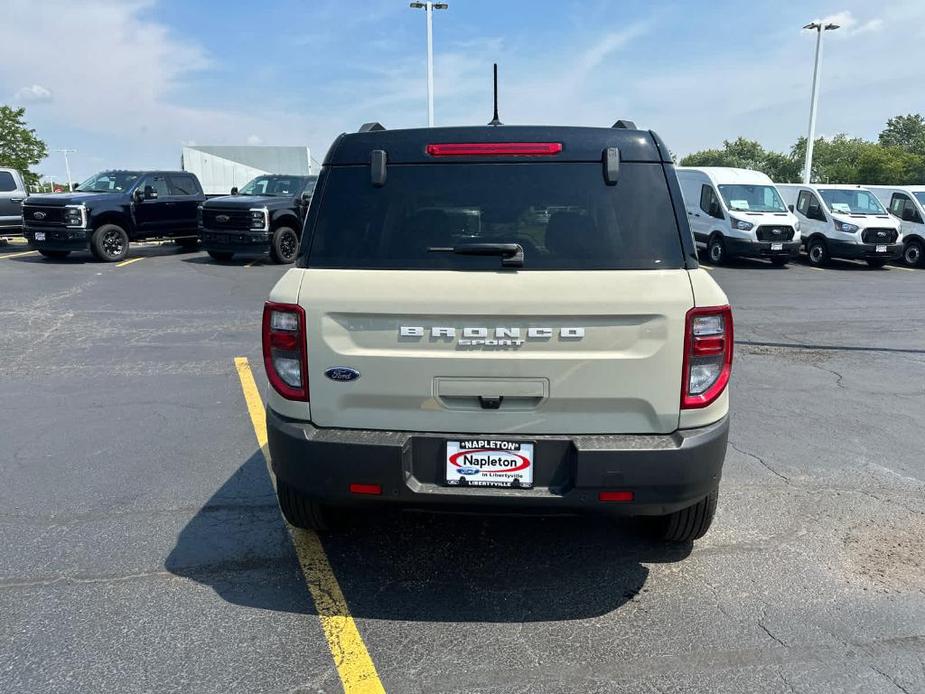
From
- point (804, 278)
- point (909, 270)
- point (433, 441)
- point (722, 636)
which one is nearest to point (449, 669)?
point (433, 441)

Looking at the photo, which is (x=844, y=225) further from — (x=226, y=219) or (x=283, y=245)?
(x=226, y=219)

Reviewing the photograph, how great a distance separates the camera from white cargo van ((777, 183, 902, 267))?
17812 mm

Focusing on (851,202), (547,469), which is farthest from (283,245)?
(851,202)

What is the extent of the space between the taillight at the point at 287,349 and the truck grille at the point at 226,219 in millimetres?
13035

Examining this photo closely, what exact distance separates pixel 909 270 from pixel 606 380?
62.9 ft

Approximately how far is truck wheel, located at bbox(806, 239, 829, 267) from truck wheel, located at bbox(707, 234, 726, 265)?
2.60 meters

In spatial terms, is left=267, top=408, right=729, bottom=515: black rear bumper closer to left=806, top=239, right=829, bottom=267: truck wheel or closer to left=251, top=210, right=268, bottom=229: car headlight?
left=251, top=210, right=268, bottom=229: car headlight

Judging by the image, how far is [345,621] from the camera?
298cm

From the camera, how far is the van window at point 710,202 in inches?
711

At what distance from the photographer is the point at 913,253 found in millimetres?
19062

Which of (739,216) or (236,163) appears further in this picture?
(236,163)

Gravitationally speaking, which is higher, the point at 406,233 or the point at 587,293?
the point at 406,233

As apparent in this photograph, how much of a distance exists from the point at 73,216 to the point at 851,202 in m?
18.9

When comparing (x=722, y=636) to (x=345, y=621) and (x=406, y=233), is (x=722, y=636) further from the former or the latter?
(x=406, y=233)
